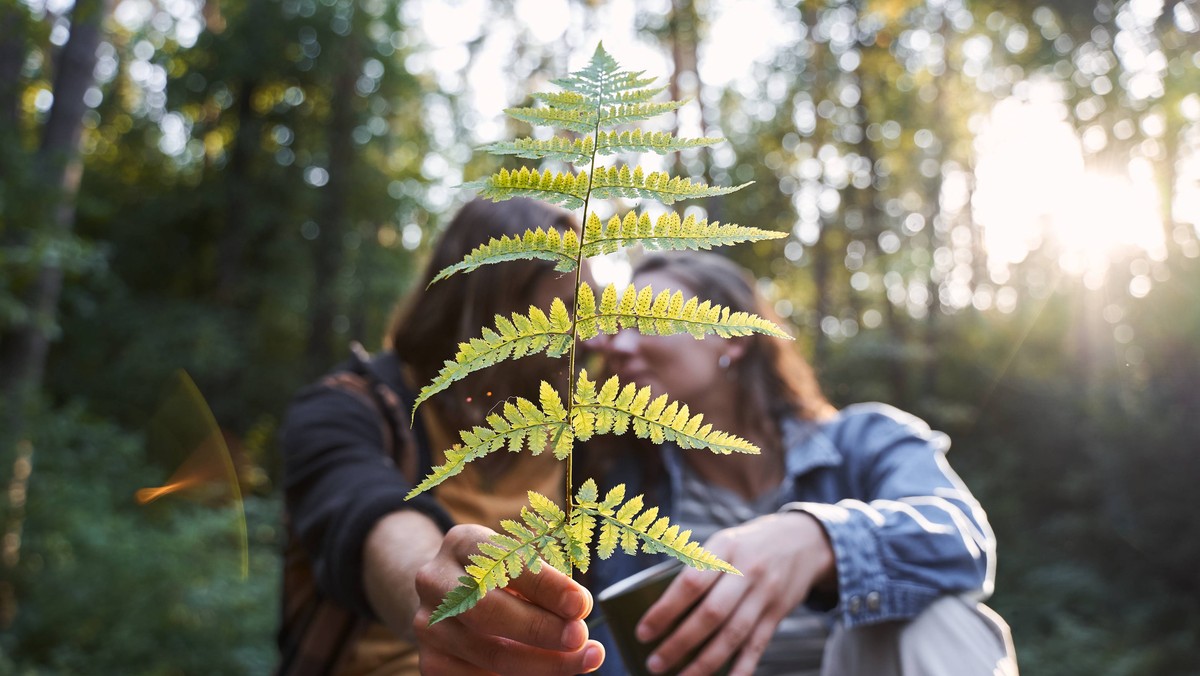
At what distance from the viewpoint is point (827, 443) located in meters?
1.66

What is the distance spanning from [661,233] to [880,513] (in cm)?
81

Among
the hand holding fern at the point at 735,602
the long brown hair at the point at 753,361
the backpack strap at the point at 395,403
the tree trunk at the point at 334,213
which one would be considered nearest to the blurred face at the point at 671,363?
the long brown hair at the point at 753,361

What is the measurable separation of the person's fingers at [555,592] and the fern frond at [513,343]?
16 centimetres

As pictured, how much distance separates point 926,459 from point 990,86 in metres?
14.9

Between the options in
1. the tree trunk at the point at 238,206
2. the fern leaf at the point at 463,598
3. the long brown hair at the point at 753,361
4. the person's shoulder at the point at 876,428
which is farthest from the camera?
the tree trunk at the point at 238,206

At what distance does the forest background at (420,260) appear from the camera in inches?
232

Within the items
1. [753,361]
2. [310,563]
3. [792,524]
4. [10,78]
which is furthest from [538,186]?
[10,78]

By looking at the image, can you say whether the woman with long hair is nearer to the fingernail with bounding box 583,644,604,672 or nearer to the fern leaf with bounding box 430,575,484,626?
the fingernail with bounding box 583,644,604,672

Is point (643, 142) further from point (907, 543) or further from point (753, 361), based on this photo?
point (753, 361)

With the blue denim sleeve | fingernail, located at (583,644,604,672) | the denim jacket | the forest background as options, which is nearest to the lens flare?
the forest background

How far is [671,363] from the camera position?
1.72m

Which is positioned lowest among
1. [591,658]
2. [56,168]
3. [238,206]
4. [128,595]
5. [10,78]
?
[128,595]

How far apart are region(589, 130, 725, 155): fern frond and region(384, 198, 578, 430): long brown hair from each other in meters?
0.59

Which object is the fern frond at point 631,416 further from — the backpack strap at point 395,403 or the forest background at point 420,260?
the forest background at point 420,260
